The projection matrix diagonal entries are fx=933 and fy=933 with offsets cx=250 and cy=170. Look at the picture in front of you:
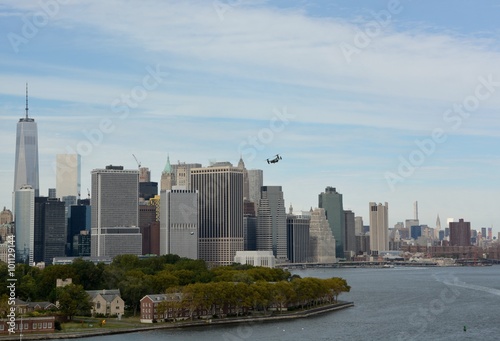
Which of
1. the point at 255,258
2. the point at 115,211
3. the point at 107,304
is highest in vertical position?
the point at 115,211

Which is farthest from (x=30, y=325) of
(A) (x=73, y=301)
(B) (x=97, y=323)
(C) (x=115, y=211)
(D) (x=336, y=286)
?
(C) (x=115, y=211)

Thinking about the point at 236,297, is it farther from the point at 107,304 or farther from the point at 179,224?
the point at 179,224

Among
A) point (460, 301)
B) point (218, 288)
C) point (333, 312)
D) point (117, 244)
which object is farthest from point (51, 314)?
point (117, 244)

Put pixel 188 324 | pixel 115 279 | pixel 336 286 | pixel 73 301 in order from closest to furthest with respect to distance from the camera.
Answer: pixel 188 324 < pixel 73 301 < pixel 115 279 < pixel 336 286

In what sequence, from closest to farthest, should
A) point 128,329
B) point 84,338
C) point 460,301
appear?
point 84,338 → point 128,329 → point 460,301

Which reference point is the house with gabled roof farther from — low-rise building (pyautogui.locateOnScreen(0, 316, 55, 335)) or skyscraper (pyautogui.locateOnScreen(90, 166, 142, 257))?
skyscraper (pyautogui.locateOnScreen(90, 166, 142, 257))

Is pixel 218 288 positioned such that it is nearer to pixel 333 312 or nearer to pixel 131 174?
pixel 333 312
